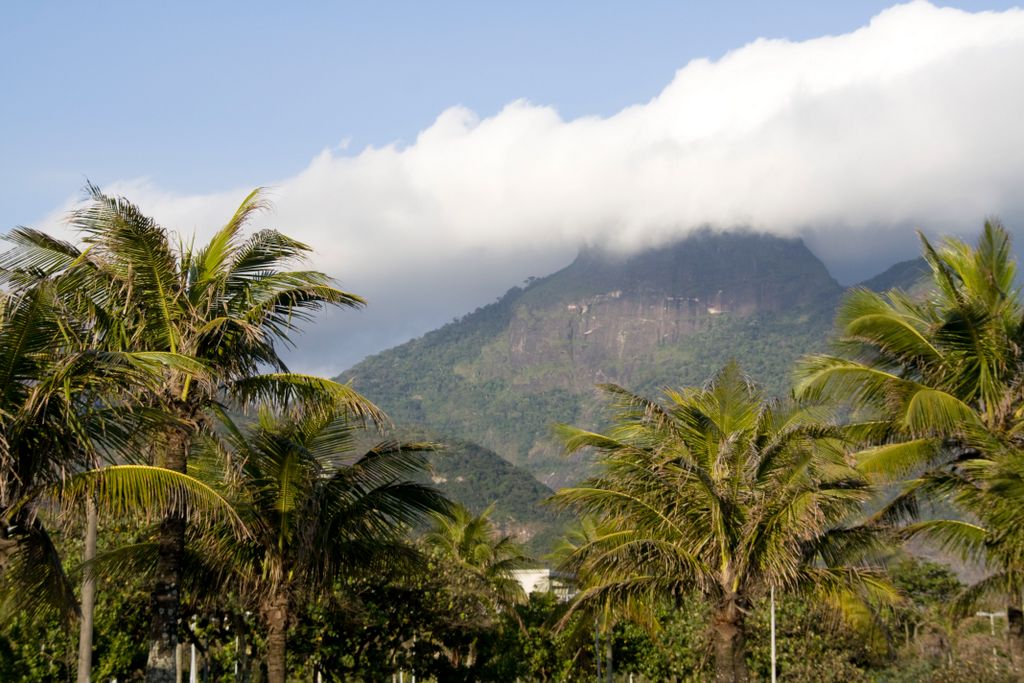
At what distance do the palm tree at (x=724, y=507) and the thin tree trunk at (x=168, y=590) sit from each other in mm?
6079

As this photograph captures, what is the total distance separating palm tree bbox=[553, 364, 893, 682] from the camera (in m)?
15.7

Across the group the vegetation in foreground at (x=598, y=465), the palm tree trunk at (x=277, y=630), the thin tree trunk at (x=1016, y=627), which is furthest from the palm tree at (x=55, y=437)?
the thin tree trunk at (x=1016, y=627)

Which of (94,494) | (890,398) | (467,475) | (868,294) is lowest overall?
(94,494)

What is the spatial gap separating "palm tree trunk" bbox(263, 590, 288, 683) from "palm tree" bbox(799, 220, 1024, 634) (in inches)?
331

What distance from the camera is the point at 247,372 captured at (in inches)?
543

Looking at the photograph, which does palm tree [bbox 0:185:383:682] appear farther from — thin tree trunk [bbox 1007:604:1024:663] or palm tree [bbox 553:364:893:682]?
thin tree trunk [bbox 1007:604:1024:663]

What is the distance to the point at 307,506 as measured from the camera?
51.4 ft

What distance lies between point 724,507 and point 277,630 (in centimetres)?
666

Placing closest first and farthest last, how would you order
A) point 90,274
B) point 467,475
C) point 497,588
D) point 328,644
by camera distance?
1. point 90,274
2. point 328,644
3. point 497,588
4. point 467,475

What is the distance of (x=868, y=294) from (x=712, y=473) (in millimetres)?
3657

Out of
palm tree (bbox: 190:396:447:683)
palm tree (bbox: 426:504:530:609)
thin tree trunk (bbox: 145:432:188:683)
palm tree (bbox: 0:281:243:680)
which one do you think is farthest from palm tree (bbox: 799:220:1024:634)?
palm tree (bbox: 426:504:530:609)

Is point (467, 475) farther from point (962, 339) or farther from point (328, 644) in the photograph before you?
point (962, 339)

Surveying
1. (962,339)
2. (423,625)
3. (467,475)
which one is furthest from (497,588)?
(467,475)

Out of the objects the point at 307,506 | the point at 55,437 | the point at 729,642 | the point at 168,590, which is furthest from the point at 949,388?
the point at 55,437
